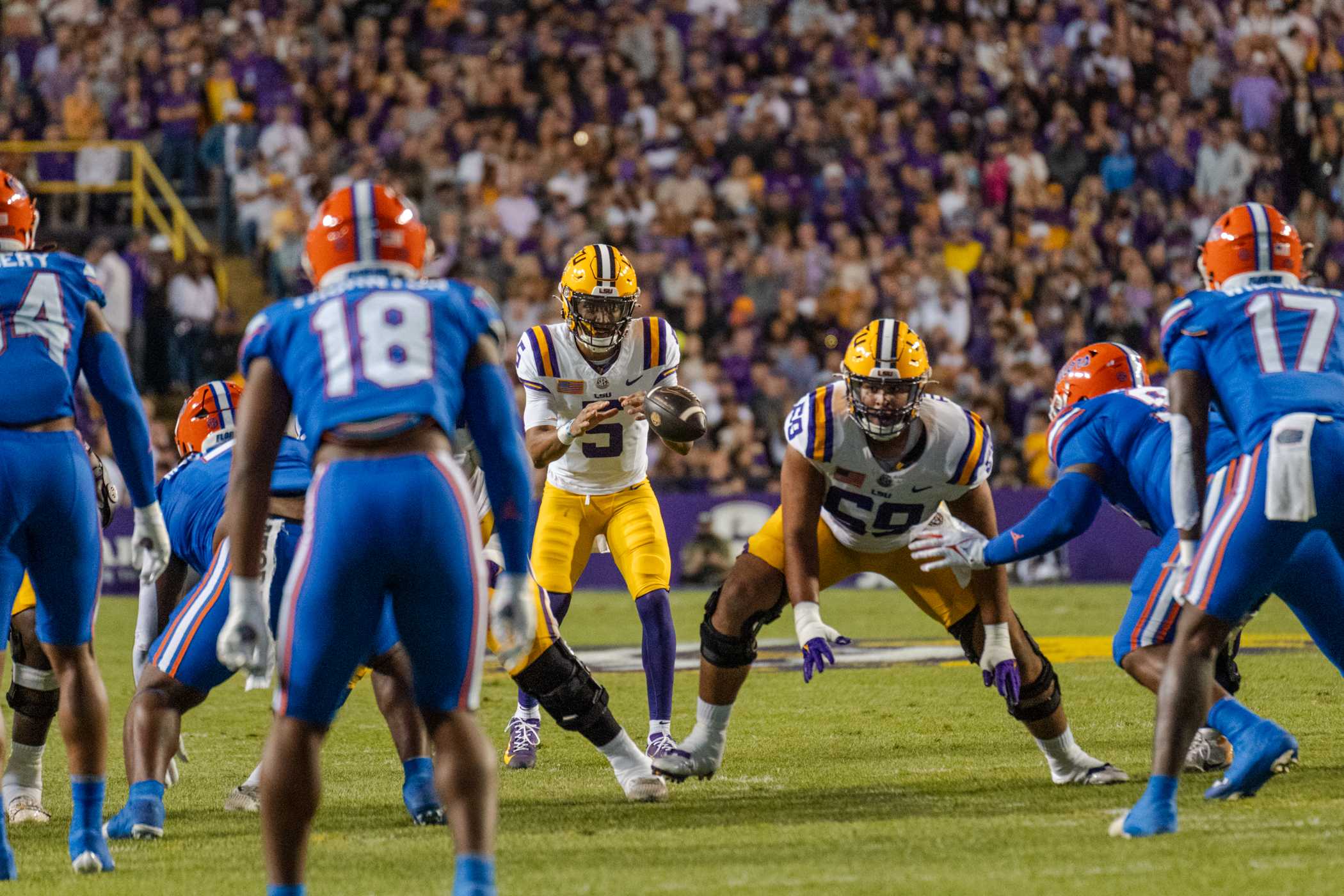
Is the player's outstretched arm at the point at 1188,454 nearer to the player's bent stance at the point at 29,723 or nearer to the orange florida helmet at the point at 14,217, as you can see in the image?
the orange florida helmet at the point at 14,217

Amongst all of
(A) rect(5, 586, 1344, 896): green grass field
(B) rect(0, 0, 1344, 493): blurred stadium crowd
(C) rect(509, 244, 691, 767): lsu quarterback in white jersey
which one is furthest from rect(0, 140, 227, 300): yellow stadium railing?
(C) rect(509, 244, 691, 767): lsu quarterback in white jersey

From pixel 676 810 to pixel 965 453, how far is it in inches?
62.1

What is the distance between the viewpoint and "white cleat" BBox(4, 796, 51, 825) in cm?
562

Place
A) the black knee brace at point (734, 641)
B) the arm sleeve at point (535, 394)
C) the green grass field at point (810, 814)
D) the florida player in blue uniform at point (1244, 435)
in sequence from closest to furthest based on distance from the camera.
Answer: the green grass field at point (810, 814) → the florida player in blue uniform at point (1244, 435) → the black knee brace at point (734, 641) → the arm sleeve at point (535, 394)

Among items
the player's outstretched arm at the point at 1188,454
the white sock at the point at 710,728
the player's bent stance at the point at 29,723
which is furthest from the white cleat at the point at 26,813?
the player's outstretched arm at the point at 1188,454

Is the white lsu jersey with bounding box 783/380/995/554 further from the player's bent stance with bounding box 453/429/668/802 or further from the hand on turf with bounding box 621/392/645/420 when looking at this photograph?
the player's bent stance with bounding box 453/429/668/802

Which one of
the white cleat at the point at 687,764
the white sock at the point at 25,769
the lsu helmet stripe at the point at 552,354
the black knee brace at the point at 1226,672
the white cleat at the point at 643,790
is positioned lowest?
the white cleat at the point at 687,764

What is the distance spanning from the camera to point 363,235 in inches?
158

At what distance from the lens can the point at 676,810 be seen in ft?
18.5

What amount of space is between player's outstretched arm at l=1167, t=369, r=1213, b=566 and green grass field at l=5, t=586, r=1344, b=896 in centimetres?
85

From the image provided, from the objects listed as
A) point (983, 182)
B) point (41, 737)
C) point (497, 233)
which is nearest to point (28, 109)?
point (497, 233)

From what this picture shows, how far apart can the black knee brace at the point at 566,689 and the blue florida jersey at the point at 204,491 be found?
3.21ft

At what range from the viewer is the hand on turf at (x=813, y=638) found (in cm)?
572

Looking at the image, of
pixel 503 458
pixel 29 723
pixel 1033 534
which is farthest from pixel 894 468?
pixel 29 723
